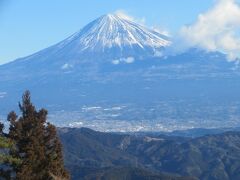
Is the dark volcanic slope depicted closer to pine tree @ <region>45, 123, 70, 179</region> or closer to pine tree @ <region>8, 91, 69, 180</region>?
pine tree @ <region>45, 123, 70, 179</region>

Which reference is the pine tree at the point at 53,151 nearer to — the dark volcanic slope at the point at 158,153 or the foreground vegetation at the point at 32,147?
the foreground vegetation at the point at 32,147

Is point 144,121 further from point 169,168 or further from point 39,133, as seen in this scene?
point 39,133

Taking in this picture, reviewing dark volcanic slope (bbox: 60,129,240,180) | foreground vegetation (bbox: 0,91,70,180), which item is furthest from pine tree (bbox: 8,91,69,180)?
dark volcanic slope (bbox: 60,129,240,180)

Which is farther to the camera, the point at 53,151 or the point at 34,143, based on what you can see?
the point at 53,151

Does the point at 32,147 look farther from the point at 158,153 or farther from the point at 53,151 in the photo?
the point at 158,153

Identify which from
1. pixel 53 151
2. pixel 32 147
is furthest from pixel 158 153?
pixel 32 147
